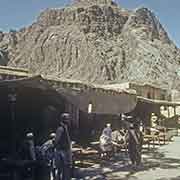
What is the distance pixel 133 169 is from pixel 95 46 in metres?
71.6

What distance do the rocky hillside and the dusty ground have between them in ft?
183

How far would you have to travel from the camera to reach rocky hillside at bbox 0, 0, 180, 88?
77.1 meters

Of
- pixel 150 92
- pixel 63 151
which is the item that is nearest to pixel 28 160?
pixel 63 151

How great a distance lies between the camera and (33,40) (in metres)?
93.9

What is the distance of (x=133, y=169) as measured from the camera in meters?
11.5

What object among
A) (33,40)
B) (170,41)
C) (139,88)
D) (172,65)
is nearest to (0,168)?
(139,88)

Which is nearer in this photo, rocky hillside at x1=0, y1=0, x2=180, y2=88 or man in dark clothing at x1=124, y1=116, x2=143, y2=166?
man in dark clothing at x1=124, y1=116, x2=143, y2=166

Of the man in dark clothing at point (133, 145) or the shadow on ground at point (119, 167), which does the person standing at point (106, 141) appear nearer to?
the shadow on ground at point (119, 167)

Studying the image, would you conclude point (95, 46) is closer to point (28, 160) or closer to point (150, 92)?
point (150, 92)

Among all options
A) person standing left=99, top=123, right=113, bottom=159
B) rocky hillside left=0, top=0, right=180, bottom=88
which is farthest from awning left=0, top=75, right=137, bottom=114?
rocky hillside left=0, top=0, right=180, bottom=88

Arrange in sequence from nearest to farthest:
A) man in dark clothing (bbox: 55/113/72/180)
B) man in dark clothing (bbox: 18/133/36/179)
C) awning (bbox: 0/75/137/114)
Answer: man in dark clothing (bbox: 18/133/36/179)
man in dark clothing (bbox: 55/113/72/180)
awning (bbox: 0/75/137/114)

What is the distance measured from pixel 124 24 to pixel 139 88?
61809mm

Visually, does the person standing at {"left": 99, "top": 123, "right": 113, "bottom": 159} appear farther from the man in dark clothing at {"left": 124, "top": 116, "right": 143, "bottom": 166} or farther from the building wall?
the building wall

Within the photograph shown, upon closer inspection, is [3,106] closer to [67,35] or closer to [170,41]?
[67,35]
